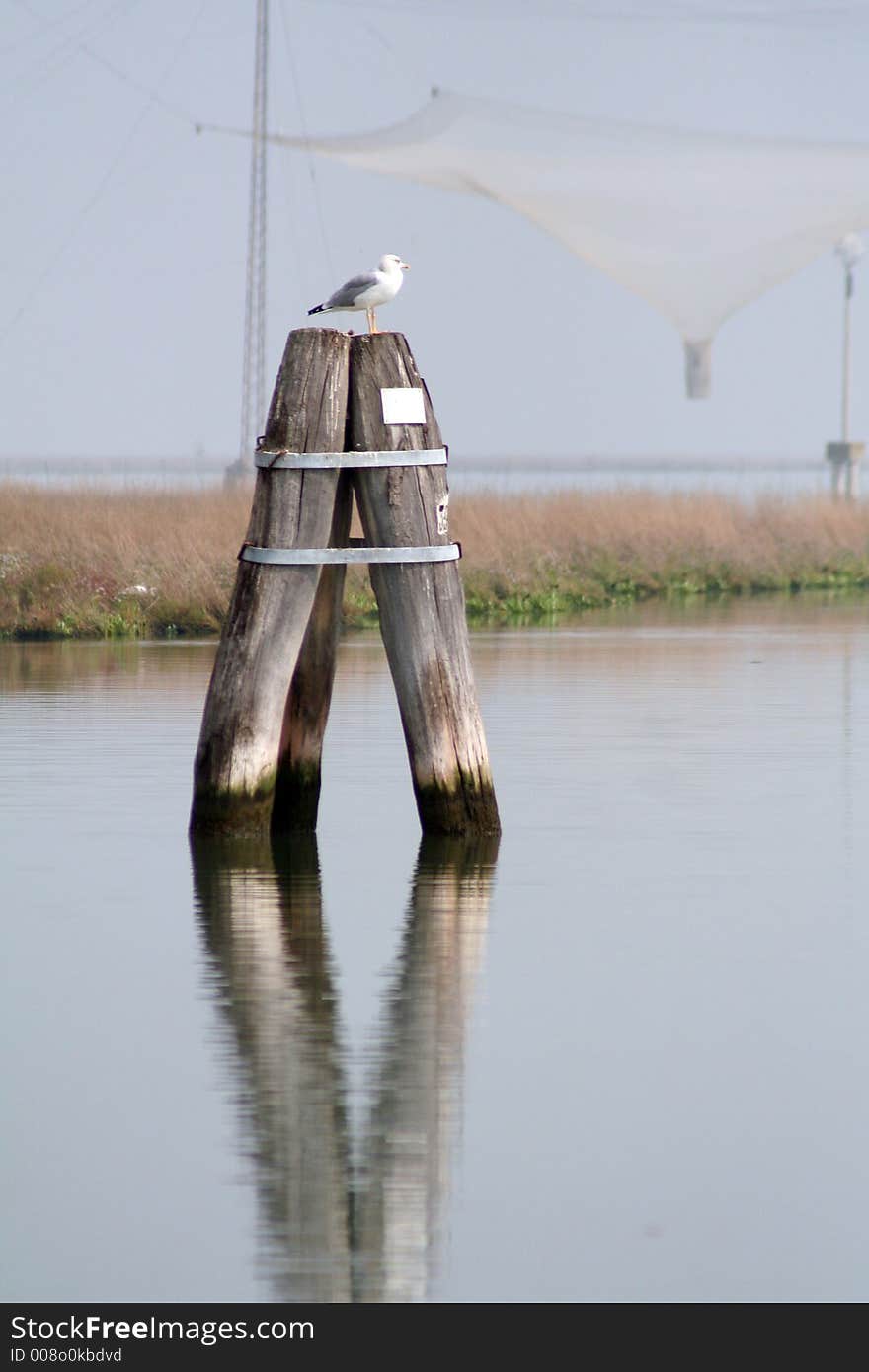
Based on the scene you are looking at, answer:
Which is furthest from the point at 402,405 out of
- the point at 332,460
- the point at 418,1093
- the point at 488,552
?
the point at 488,552

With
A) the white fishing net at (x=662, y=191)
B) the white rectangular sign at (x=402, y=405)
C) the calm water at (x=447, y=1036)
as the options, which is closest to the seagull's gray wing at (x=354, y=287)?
the white rectangular sign at (x=402, y=405)

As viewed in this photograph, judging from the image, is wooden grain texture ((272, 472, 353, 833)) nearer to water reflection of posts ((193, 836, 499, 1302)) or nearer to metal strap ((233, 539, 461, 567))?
metal strap ((233, 539, 461, 567))

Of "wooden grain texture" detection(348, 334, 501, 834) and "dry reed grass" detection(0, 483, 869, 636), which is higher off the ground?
"wooden grain texture" detection(348, 334, 501, 834)

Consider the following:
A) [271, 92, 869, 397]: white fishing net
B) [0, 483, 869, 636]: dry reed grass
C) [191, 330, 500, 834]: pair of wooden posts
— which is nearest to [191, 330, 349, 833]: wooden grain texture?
[191, 330, 500, 834]: pair of wooden posts

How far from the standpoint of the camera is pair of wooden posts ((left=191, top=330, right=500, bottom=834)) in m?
9.86

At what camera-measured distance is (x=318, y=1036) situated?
6594mm

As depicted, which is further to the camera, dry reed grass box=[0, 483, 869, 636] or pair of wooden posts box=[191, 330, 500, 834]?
dry reed grass box=[0, 483, 869, 636]

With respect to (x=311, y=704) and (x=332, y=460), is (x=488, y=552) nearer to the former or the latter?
(x=311, y=704)

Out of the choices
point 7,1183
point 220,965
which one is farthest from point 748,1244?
point 220,965

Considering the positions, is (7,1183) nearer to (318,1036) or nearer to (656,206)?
(318,1036)

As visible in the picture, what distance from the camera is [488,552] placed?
26.9 m

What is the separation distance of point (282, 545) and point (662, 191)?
142 ft

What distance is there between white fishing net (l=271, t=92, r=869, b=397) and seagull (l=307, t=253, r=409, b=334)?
118 ft

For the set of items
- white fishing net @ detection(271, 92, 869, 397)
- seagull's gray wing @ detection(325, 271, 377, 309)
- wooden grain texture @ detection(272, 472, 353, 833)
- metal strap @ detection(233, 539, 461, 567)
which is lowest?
wooden grain texture @ detection(272, 472, 353, 833)
